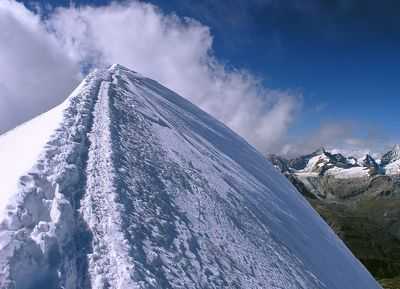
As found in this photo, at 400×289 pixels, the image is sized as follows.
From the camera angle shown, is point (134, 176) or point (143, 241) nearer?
point (143, 241)

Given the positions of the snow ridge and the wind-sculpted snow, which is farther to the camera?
the wind-sculpted snow

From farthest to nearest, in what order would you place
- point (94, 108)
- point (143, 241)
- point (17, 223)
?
point (94, 108) < point (143, 241) < point (17, 223)

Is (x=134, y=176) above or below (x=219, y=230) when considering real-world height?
above

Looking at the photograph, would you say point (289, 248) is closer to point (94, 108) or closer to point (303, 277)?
point (303, 277)

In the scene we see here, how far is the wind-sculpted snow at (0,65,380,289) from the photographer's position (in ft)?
21.0

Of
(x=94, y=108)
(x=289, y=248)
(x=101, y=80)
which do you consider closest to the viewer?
(x=289, y=248)

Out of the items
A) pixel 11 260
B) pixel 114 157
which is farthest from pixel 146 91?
pixel 11 260

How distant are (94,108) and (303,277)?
7610mm

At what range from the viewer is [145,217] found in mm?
7930

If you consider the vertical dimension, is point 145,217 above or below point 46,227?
above

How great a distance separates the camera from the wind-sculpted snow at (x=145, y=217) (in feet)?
21.0

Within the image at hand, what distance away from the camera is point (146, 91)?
54.2 feet

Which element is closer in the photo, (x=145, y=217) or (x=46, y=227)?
(x=46, y=227)

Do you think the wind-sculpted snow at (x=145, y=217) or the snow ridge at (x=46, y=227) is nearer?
the snow ridge at (x=46, y=227)
